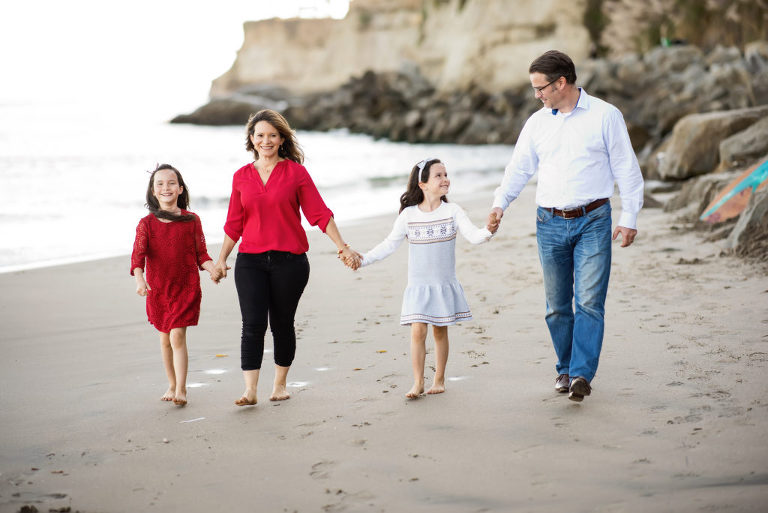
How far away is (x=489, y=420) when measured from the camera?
13.8 ft

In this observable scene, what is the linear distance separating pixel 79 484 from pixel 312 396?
1459mm

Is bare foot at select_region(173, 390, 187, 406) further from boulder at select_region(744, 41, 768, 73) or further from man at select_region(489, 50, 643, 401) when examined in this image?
boulder at select_region(744, 41, 768, 73)

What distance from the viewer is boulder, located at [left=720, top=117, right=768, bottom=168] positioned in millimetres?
11164

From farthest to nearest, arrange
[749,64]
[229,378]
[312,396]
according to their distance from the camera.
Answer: [749,64] < [229,378] < [312,396]

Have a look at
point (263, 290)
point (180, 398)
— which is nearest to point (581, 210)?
point (263, 290)

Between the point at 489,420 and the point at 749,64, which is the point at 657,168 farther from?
the point at 749,64

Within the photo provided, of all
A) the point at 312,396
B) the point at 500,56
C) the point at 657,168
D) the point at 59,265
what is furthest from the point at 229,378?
the point at 500,56

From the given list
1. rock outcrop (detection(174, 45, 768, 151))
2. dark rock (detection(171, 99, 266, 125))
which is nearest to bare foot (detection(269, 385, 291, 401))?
rock outcrop (detection(174, 45, 768, 151))

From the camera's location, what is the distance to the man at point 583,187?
433 centimetres

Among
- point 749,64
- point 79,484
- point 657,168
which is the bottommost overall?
point 79,484

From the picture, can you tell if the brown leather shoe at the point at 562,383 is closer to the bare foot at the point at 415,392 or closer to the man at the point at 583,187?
the man at the point at 583,187

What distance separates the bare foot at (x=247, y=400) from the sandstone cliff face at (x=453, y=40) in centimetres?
4793

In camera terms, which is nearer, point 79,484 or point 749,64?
point 79,484

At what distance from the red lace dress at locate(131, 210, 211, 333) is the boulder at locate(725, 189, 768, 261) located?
502 centimetres
